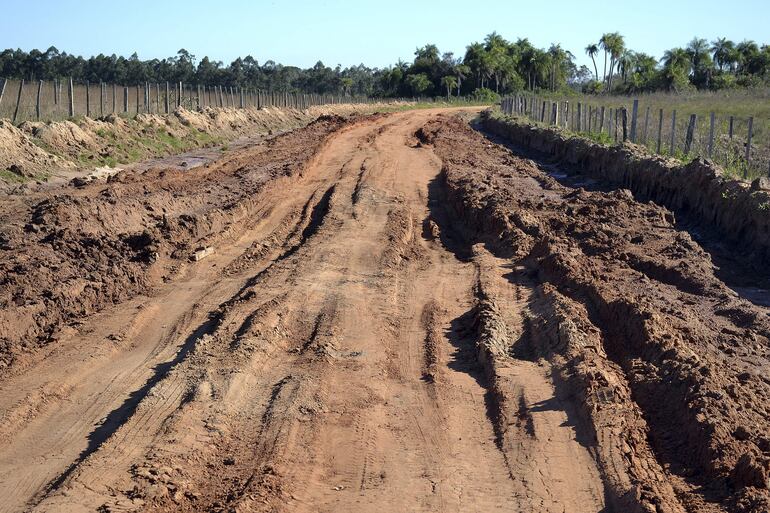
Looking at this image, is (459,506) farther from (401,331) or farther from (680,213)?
(680,213)

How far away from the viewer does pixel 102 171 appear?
79.2 ft

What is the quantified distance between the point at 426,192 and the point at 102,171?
9.65 m

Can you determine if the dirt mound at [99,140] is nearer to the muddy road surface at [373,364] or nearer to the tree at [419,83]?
the muddy road surface at [373,364]

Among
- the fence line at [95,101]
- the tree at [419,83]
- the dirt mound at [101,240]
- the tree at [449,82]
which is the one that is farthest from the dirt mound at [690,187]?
the tree at [419,83]

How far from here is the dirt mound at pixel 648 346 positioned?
654 centimetres

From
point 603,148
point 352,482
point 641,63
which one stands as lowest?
point 352,482

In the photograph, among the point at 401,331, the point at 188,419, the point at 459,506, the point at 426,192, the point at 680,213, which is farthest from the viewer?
the point at 426,192

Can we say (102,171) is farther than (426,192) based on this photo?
Yes

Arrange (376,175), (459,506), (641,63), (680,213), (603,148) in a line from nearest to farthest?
1. (459,506)
2. (680,213)
3. (376,175)
4. (603,148)
5. (641,63)

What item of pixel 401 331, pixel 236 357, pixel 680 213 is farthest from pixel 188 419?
pixel 680 213

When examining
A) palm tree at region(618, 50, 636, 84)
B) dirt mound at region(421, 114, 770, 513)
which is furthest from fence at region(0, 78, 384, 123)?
palm tree at region(618, 50, 636, 84)

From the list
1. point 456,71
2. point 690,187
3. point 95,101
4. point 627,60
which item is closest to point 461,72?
point 456,71

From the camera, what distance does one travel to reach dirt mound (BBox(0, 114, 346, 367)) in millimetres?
10609

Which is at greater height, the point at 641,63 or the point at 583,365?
the point at 641,63
